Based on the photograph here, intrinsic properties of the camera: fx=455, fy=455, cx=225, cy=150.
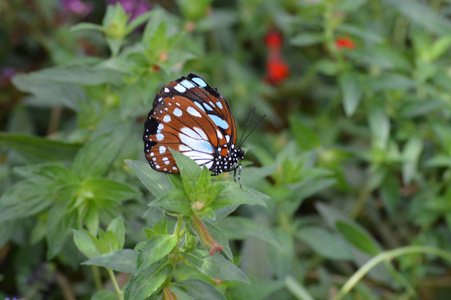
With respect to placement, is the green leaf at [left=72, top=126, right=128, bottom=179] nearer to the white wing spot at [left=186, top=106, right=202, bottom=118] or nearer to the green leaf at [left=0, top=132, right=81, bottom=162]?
the green leaf at [left=0, top=132, right=81, bottom=162]

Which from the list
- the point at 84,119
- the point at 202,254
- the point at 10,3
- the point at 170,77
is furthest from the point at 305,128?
the point at 10,3

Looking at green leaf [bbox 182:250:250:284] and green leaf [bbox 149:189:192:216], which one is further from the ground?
green leaf [bbox 149:189:192:216]

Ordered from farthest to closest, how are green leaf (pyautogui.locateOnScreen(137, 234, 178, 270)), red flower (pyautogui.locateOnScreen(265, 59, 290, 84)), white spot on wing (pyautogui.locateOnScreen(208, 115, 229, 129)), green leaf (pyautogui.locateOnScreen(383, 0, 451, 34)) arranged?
1. red flower (pyautogui.locateOnScreen(265, 59, 290, 84))
2. green leaf (pyautogui.locateOnScreen(383, 0, 451, 34))
3. white spot on wing (pyautogui.locateOnScreen(208, 115, 229, 129))
4. green leaf (pyautogui.locateOnScreen(137, 234, 178, 270))

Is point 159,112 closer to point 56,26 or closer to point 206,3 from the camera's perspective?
point 206,3

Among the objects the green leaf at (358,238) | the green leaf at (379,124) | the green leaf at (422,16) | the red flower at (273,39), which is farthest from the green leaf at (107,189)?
the green leaf at (422,16)

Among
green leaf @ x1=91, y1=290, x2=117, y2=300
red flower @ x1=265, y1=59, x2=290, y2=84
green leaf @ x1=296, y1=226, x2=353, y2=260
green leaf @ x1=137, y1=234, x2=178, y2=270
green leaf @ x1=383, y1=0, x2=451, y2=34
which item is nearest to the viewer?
green leaf @ x1=137, y1=234, x2=178, y2=270

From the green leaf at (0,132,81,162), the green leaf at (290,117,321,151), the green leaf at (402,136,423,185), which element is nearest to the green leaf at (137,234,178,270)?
the green leaf at (0,132,81,162)

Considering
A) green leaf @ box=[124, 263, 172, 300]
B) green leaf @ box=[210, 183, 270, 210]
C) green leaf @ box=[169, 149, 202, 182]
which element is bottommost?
green leaf @ box=[124, 263, 172, 300]
